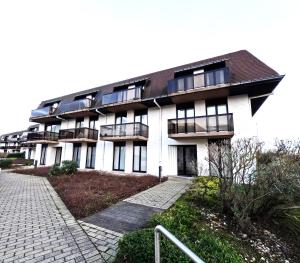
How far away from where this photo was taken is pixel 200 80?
12.8 m

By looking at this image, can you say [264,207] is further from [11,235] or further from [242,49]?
[242,49]

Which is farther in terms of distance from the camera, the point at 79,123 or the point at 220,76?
the point at 79,123

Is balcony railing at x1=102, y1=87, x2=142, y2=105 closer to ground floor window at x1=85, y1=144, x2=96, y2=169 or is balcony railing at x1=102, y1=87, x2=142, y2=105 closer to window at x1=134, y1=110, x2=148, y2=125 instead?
window at x1=134, y1=110, x2=148, y2=125

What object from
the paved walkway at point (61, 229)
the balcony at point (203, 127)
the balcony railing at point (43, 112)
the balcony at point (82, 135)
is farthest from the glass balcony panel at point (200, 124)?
the balcony railing at point (43, 112)

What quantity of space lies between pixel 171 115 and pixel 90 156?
1008 centimetres

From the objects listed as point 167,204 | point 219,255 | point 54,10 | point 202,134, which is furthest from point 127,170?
point 219,255

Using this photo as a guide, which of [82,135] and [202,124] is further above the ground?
[202,124]


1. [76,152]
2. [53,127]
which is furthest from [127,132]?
[53,127]

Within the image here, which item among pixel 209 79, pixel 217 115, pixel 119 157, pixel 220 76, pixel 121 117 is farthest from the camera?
pixel 121 117

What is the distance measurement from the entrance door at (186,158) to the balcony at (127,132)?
3.33 metres

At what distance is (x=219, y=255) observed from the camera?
2895mm

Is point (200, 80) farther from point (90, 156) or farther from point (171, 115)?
point (90, 156)

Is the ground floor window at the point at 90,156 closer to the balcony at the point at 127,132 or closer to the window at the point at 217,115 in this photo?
the balcony at the point at 127,132

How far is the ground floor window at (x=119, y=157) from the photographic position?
16.9 metres
